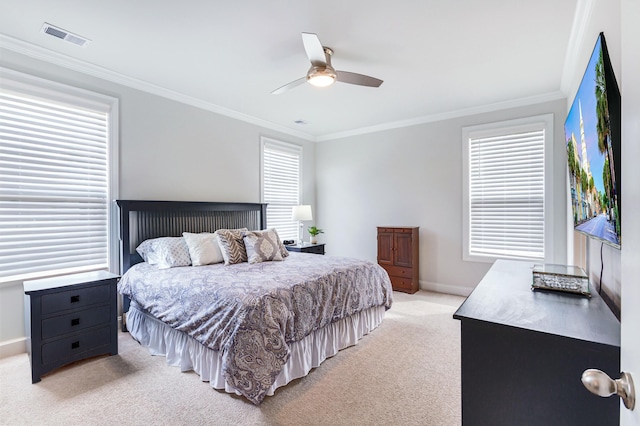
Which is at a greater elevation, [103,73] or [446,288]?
[103,73]

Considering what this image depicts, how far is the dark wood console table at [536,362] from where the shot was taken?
3.73 ft

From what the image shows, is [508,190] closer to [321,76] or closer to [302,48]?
[321,76]

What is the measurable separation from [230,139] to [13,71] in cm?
236

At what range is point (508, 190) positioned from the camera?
14.3 ft

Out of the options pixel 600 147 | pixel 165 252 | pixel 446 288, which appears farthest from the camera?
pixel 446 288

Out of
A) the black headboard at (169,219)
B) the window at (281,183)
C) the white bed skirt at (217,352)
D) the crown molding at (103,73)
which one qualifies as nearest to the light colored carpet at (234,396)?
the white bed skirt at (217,352)

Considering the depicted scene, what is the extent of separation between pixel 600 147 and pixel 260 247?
9.93 feet

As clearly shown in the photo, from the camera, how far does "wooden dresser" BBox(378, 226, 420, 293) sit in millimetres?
4816

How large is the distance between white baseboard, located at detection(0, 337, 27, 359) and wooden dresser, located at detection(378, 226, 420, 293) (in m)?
4.39

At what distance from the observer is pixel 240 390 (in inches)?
81.4

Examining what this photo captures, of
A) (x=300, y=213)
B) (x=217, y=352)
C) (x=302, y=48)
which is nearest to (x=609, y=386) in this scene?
(x=217, y=352)

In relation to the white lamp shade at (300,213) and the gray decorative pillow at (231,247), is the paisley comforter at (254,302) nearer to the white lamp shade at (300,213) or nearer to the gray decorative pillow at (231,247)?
the gray decorative pillow at (231,247)

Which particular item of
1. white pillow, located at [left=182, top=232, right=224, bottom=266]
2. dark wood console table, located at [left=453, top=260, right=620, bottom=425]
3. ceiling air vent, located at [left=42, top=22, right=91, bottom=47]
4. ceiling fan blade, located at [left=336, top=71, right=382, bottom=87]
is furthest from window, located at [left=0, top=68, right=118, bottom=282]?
dark wood console table, located at [left=453, top=260, right=620, bottom=425]

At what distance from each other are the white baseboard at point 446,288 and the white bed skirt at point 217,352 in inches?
75.9
